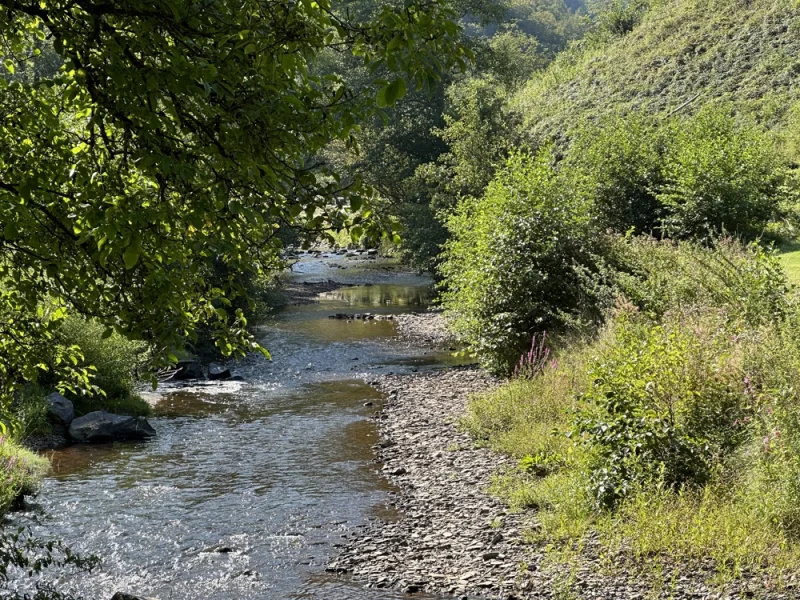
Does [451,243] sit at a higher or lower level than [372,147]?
lower

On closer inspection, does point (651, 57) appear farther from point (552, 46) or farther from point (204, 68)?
point (552, 46)

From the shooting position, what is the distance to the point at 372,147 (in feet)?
125

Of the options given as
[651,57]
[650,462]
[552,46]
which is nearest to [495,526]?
[650,462]

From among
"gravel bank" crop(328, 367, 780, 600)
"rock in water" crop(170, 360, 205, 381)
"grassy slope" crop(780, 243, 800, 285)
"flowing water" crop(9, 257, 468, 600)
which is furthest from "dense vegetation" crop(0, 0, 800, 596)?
"rock in water" crop(170, 360, 205, 381)

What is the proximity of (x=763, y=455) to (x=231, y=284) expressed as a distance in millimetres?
5710

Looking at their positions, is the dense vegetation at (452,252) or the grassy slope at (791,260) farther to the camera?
the grassy slope at (791,260)

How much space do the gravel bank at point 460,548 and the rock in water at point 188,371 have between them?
801 centimetres

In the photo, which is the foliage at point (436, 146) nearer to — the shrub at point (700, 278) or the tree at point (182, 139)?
the shrub at point (700, 278)

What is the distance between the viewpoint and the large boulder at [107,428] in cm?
1432

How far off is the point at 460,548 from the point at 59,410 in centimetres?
930

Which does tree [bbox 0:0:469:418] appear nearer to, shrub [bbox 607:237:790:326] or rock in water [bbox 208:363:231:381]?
shrub [bbox 607:237:790:326]

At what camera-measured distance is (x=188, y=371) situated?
20.6 metres

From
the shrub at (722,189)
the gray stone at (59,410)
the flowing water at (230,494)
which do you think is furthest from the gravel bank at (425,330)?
the gray stone at (59,410)

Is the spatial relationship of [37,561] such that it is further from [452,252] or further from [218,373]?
[452,252]
